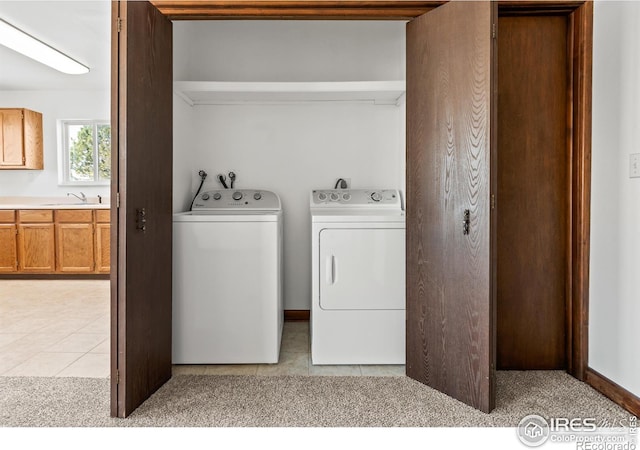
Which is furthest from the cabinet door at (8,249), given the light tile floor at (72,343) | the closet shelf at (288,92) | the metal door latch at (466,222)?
the metal door latch at (466,222)

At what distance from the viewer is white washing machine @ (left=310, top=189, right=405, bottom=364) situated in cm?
234

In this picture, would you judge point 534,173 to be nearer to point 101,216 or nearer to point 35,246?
point 101,216

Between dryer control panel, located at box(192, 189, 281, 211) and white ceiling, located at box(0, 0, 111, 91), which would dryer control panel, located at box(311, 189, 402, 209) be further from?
white ceiling, located at box(0, 0, 111, 91)

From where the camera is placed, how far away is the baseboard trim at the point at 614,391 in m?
1.80

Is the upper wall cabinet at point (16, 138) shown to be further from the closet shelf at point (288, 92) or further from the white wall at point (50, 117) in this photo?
the closet shelf at point (288, 92)

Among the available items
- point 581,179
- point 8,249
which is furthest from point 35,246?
point 581,179

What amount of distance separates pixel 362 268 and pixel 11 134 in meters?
5.22

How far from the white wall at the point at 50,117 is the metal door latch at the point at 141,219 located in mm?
4336

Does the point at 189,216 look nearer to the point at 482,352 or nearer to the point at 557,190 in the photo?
the point at 482,352

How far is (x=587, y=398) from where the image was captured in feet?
6.44

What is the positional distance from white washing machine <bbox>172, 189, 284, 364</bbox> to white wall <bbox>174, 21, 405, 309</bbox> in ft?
2.61

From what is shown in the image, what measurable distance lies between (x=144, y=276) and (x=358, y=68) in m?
2.14

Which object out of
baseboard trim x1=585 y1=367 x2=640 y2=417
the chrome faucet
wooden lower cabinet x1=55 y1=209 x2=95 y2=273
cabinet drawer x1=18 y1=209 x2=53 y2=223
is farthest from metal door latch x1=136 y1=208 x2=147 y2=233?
the chrome faucet

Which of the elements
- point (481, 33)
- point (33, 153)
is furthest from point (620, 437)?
point (33, 153)
